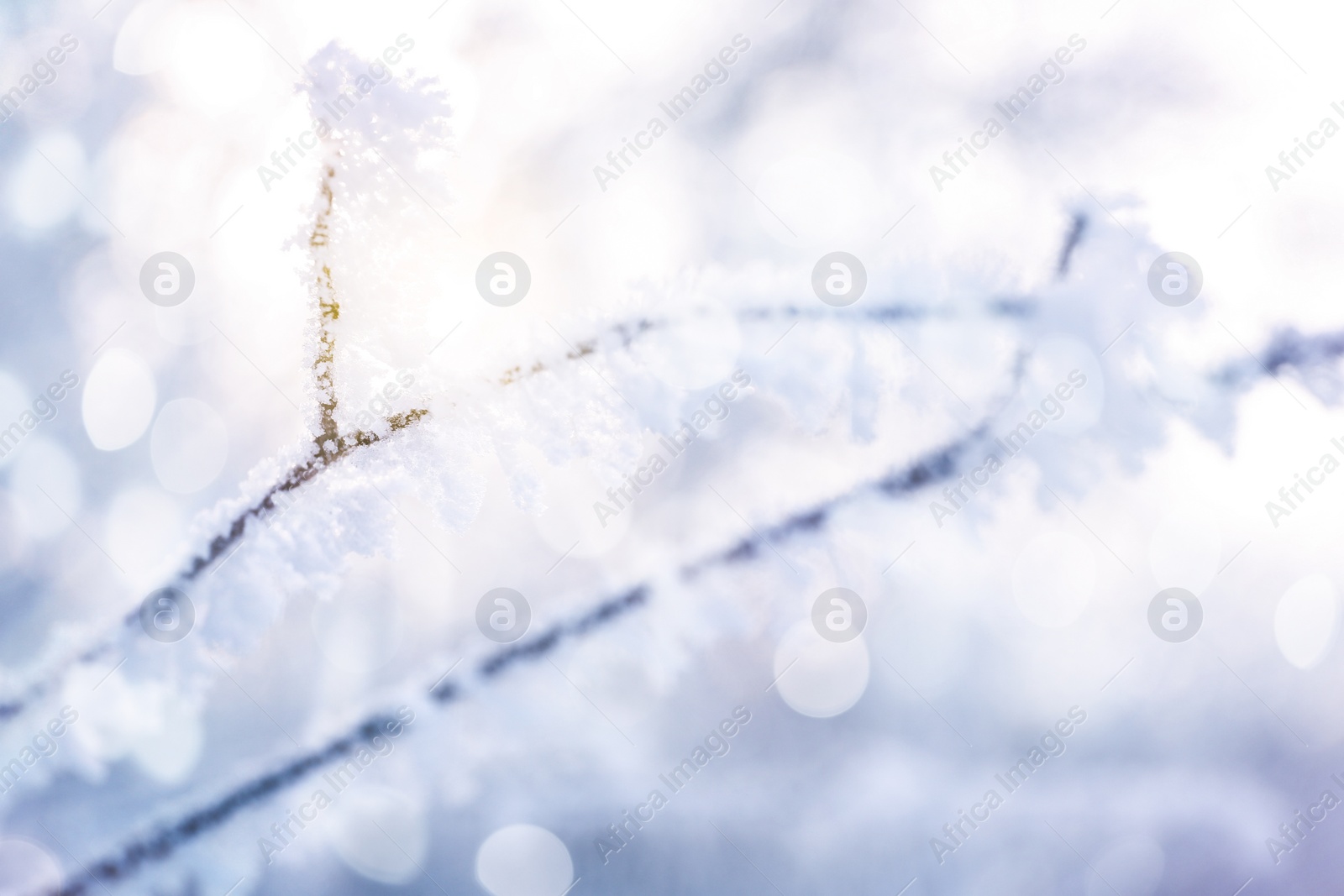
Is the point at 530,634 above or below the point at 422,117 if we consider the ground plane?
below

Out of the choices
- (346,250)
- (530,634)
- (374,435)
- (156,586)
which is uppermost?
(346,250)

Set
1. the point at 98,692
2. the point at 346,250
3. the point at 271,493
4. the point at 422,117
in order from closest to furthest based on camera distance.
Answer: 1. the point at 422,117
2. the point at 346,250
3. the point at 271,493
4. the point at 98,692

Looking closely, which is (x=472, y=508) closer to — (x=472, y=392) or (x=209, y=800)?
(x=472, y=392)

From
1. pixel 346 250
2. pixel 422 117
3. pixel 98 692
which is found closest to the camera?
pixel 422 117

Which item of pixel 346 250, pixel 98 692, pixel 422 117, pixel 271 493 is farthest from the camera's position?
pixel 98 692

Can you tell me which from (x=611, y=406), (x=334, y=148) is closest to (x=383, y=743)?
(x=611, y=406)

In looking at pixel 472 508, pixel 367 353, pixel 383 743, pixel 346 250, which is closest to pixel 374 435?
pixel 367 353

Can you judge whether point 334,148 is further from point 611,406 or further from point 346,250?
point 611,406

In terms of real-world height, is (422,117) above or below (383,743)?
above

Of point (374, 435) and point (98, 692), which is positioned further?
point (98, 692)
